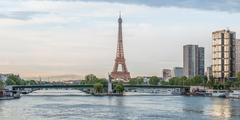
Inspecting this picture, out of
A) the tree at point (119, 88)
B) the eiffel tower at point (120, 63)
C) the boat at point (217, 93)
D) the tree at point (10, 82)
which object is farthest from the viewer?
the eiffel tower at point (120, 63)

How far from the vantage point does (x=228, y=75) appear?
15412 centimetres

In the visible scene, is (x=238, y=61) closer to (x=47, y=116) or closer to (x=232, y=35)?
(x=232, y=35)

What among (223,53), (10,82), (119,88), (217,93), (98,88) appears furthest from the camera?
(10,82)

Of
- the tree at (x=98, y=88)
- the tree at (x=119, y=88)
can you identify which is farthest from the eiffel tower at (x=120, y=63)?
the tree at (x=119, y=88)

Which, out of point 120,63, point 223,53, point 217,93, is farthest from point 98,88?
point 223,53

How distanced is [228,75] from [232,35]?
9468mm

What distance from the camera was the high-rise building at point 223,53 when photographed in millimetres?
152000

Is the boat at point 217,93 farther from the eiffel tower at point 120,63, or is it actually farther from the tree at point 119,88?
the eiffel tower at point 120,63

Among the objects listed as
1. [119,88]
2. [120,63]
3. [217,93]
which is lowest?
[217,93]

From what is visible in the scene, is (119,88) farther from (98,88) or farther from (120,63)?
(120,63)

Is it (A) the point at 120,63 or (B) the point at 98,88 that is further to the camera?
(A) the point at 120,63

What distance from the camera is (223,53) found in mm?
152125

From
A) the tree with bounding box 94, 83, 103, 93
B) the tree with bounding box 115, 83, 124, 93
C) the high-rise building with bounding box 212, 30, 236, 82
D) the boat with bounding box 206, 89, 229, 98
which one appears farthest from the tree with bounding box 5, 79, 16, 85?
the high-rise building with bounding box 212, 30, 236, 82

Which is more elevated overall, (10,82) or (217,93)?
(10,82)
